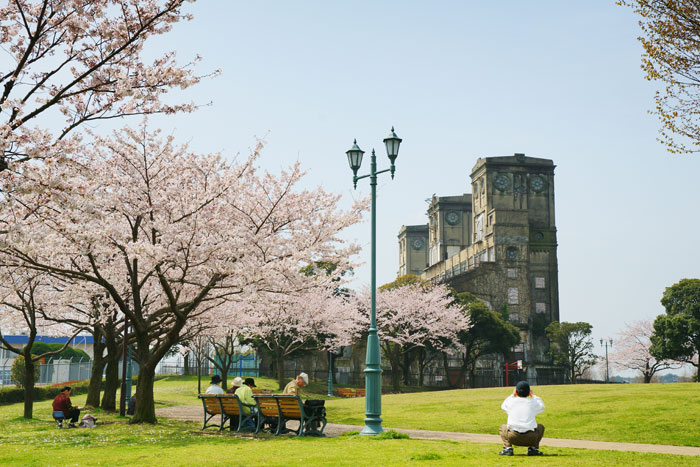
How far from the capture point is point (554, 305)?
84375 mm

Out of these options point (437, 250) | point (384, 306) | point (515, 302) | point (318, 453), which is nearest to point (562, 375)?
point (515, 302)

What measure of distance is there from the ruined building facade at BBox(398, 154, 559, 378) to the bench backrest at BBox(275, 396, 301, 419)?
65.3 meters

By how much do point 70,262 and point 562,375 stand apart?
66.7 m

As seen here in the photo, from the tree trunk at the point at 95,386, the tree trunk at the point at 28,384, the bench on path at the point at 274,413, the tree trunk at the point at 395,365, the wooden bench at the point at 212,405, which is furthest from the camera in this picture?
the tree trunk at the point at 395,365

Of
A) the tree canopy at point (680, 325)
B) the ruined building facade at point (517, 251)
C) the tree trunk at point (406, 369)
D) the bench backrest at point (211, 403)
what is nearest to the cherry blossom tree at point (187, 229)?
the bench backrest at point (211, 403)

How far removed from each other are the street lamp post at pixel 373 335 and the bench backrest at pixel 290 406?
1461 mm

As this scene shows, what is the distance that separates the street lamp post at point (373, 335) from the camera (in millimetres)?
14484

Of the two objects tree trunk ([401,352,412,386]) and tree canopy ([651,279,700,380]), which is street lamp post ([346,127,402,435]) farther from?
tree canopy ([651,279,700,380])

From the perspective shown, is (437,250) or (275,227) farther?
(437,250)

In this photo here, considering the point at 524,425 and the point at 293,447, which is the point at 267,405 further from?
the point at 524,425

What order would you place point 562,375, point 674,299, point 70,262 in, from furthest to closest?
1. point 562,375
2. point 674,299
3. point 70,262

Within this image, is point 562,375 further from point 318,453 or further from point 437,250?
point 318,453

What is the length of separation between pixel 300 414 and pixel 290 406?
279mm

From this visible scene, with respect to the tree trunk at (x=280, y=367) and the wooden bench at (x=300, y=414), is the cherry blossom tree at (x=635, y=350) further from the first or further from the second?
the wooden bench at (x=300, y=414)
